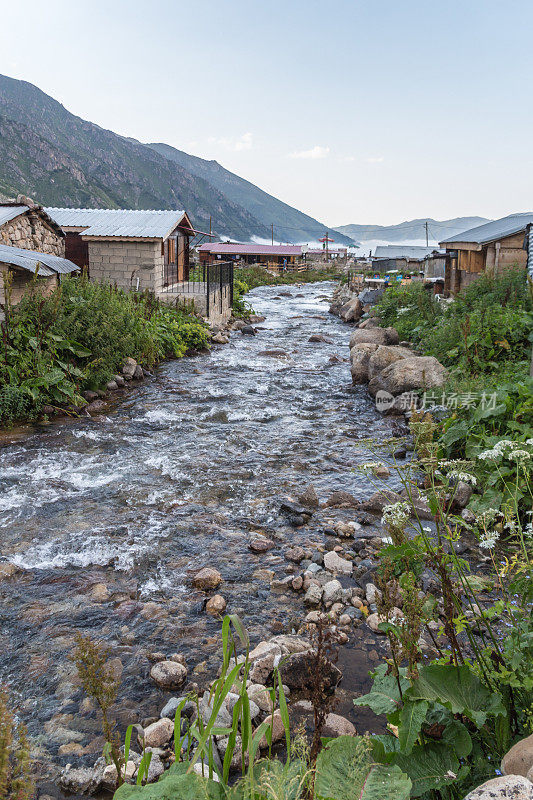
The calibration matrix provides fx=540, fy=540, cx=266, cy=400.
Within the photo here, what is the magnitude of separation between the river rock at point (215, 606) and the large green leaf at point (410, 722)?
3.12 m

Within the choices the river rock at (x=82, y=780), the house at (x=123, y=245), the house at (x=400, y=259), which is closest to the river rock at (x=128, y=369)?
the house at (x=123, y=245)

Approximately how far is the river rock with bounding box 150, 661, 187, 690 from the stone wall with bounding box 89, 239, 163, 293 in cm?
1936

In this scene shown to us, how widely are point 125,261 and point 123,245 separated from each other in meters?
0.65

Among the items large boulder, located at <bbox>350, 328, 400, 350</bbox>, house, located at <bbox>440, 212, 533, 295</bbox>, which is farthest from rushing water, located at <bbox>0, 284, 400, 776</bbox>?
house, located at <bbox>440, 212, 533, 295</bbox>

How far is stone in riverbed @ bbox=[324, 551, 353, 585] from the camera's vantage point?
5.87 meters

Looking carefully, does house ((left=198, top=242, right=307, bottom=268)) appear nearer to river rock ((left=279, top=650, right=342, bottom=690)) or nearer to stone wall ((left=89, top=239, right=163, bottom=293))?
stone wall ((left=89, top=239, right=163, bottom=293))

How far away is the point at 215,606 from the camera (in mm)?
5309

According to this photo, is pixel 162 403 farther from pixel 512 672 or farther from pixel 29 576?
pixel 512 672

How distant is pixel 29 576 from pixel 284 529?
9.94 ft

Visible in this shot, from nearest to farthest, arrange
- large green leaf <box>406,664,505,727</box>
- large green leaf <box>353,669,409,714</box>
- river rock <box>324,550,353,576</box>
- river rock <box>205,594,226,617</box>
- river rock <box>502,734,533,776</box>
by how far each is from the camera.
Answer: river rock <box>502,734,533,776</box> < large green leaf <box>406,664,505,727</box> < large green leaf <box>353,669,409,714</box> < river rock <box>205,594,226,617</box> < river rock <box>324,550,353,576</box>

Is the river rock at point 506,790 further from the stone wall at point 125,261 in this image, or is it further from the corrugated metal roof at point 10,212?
the stone wall at point 125,261

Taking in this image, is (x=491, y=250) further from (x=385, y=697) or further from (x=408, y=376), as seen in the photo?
(x=385, y=697)

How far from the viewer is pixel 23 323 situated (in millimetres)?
11914

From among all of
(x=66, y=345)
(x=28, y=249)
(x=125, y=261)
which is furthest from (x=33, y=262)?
(x=125, y=261)
